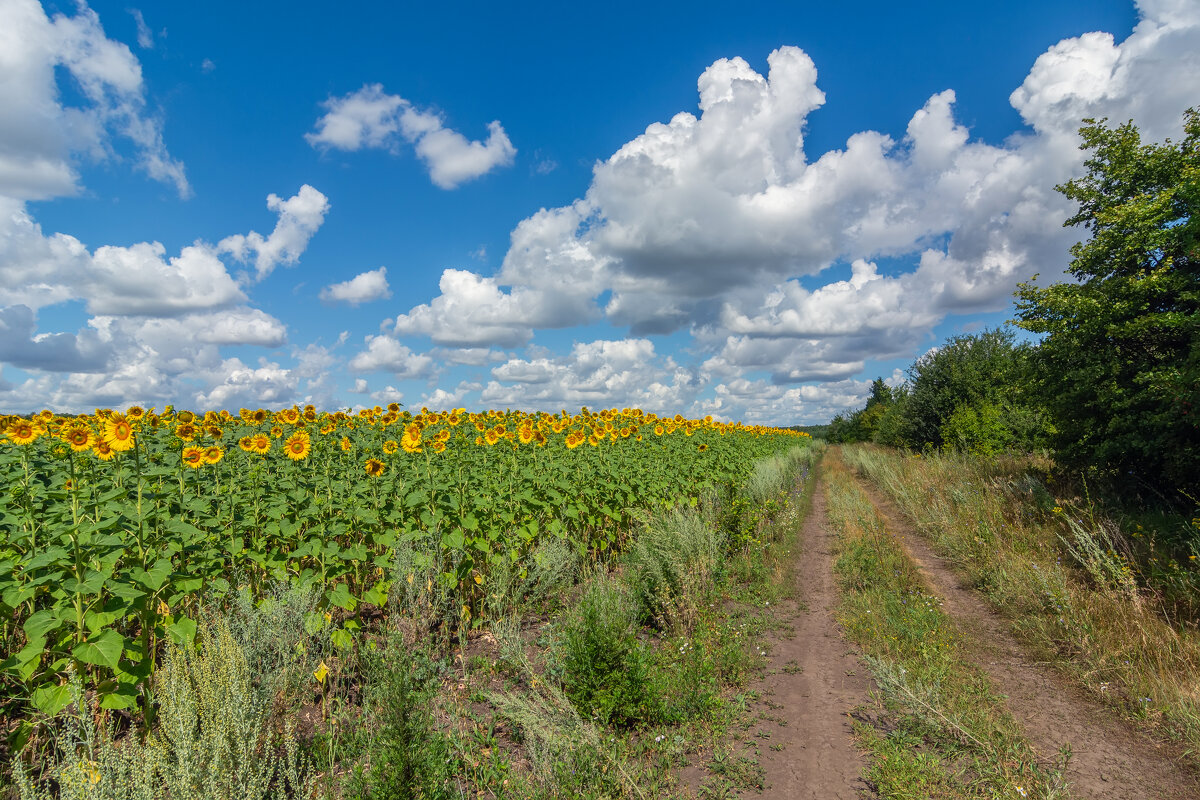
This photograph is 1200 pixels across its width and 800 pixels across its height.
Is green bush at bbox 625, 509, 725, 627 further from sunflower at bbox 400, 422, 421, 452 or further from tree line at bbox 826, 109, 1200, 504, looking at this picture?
tree line at bbox 826, 109, 1200, 504

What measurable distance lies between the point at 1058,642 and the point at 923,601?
1.44 m

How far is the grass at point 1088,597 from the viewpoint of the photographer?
15.1ft

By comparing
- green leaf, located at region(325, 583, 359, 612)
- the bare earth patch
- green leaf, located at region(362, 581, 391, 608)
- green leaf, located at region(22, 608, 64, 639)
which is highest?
green leaf, located at region(22, 608, 64, 639)

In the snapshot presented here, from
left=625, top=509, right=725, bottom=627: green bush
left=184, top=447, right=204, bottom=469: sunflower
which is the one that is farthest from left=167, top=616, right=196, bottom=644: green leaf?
left=625, top=509, right=725, bottom=627: green bush

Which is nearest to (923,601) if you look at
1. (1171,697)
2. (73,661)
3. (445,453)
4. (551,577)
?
(1171,697)

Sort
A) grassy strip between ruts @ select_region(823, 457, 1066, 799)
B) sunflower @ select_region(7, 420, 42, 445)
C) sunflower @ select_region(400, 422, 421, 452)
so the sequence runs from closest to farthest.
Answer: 1. grassy strip between ruts @ select_region(823, 457, 1066, 799)
2. sunflower @ select_region(7, 420, 42, 445)
3. sunflower @ select_region(400, 422, 421, 452)

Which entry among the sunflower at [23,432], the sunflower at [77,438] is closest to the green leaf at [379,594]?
the sunflower at [77,438]

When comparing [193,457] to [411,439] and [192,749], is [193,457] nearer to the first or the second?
[411,439]

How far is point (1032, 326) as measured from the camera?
12.2 m

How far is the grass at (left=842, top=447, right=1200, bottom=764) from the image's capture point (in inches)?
181

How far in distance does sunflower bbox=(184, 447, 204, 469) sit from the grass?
791cm

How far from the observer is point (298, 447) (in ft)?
18.5

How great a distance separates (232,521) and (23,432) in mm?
1566

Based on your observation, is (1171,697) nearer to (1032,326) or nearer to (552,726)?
(552,726)
